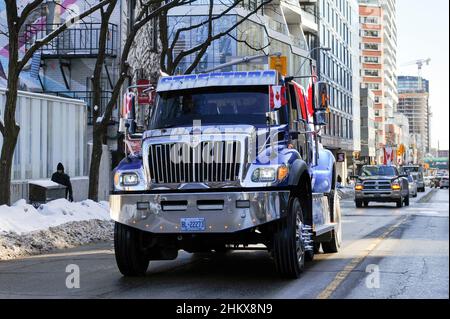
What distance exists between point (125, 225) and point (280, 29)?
50810mm

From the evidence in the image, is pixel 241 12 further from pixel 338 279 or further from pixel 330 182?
pixel 338 279

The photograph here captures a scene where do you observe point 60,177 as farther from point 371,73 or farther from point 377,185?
point 371,73

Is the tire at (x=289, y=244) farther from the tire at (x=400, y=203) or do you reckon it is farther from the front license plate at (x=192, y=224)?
the tire at (x=400, y=203)

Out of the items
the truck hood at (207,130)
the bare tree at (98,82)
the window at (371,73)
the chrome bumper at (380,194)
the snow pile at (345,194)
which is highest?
the window at (371,73)

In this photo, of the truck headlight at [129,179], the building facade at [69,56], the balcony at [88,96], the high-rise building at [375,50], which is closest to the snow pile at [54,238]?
the truck headlight at [129,179]

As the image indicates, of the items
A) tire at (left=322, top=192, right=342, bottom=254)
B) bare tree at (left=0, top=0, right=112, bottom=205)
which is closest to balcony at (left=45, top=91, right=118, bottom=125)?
bare tree at (left=0, top=0, right=112, bottom=205)

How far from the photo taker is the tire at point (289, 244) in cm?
887

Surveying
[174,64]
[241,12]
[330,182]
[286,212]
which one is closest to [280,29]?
[241,12]

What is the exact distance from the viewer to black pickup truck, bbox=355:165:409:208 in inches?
1249

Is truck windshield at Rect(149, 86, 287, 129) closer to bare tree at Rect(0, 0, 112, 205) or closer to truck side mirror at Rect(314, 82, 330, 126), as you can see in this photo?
truck side mirror at Rect(314, 82, 330, 126)

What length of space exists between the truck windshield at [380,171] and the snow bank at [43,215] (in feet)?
56.6

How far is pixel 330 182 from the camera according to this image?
12258 millimetres

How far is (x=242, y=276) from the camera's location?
977 centimetres

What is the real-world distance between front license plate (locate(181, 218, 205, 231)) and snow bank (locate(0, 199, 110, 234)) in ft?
20.5
